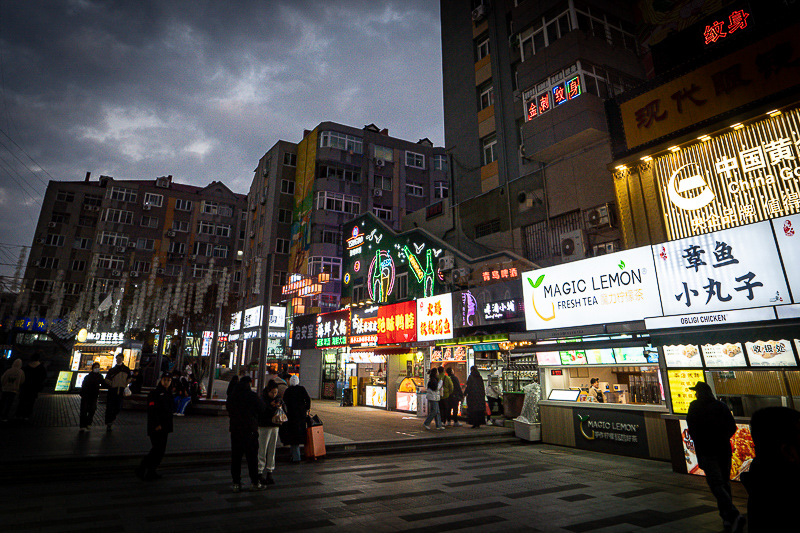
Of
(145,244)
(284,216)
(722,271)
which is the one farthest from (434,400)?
(145,244)

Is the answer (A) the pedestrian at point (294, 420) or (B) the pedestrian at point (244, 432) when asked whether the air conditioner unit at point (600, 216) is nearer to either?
(A) the pedestrian at point (294, 420)

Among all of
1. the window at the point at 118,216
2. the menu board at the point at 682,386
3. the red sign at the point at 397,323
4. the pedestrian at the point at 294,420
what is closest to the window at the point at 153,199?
the window at the point at 118,216

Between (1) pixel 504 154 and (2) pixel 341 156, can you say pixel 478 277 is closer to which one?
(1) pixel 504 154

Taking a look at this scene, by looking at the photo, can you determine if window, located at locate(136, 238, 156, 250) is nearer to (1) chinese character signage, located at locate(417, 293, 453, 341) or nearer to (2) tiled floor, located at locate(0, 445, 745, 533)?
(1) chinese character signage, located at locate(417, 293, 453, 341)

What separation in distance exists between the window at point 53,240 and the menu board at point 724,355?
187ft

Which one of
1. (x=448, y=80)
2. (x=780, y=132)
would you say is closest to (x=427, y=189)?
(x=448, y=80)

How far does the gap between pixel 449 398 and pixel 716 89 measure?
11.6 meters

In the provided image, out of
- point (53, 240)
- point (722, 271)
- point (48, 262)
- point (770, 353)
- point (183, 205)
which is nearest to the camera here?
point (770, 353)

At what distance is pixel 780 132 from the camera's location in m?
8.64

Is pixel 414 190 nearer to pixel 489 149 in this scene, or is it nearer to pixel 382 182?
pixel 382 182

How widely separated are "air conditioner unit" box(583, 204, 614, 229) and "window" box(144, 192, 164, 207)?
49.4 meters

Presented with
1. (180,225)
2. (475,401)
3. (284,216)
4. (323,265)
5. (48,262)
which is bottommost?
(475,401)

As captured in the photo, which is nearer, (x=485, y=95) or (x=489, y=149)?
(x=489, y=149)

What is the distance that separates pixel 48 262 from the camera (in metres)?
45.5
